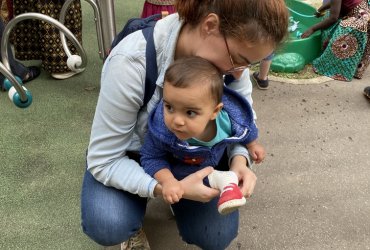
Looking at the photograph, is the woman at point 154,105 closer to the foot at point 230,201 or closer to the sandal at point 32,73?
the foot at point 230,201

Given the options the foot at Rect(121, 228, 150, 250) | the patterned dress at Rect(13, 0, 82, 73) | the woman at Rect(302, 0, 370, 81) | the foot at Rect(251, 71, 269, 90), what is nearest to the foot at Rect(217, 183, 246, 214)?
the foot at Rect(121, 228, 150, 250)

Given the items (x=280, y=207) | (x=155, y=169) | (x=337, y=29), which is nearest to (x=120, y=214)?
(x=155, y=169)

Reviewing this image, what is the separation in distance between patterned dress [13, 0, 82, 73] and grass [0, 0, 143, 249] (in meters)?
0.12

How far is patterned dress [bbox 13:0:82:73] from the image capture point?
217 cm

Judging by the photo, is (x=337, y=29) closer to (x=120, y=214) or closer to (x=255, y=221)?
(x=255, y=221)

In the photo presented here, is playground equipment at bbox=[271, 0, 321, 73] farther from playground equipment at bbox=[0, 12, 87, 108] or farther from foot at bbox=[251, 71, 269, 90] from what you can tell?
playground equipment at bbox=[0, 12, 87, 108]

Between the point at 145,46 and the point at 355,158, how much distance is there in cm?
134

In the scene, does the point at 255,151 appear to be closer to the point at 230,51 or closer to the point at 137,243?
the point at 230,51

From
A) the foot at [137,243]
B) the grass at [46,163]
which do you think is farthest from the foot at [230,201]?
the grass at [46,163]

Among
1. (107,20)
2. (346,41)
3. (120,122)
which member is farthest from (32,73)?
(346,41)

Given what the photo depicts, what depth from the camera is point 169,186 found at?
1.00m

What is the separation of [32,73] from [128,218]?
1.52 meters

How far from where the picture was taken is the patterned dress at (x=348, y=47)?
2516mm

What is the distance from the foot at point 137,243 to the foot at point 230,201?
51cm
